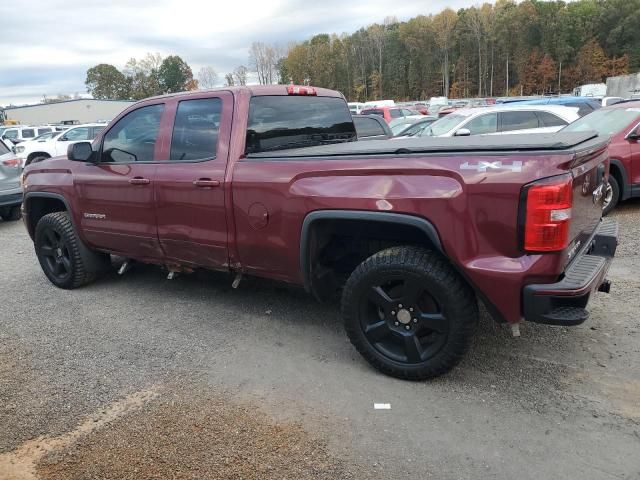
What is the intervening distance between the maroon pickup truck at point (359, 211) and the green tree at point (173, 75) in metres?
89.7

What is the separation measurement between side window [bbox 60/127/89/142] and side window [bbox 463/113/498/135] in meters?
13.2

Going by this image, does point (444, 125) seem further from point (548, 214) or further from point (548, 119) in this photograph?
point (548, 214)

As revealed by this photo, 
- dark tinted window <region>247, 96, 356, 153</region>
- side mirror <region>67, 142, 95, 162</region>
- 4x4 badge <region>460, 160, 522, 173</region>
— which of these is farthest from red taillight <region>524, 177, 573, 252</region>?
side mirror <region>67, 142, 95, 162</region>

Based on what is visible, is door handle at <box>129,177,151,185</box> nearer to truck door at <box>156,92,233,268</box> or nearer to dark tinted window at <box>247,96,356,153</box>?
truck door at <box>156,92,233,268</box>

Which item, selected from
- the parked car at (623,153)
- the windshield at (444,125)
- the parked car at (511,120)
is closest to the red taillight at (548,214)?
the parked car at (623,153)

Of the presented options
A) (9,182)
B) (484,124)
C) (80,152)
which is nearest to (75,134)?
(9,182)

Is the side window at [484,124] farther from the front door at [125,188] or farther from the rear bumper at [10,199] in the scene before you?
the rear bumper at [10,199]

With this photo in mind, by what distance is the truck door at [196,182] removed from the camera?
3877 millimetres

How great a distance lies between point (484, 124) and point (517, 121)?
621 millimetres

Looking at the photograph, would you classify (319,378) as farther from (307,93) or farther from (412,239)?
(307,93)

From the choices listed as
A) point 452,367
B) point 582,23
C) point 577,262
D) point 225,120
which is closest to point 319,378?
point 452,367

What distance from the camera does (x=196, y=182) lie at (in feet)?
12.8

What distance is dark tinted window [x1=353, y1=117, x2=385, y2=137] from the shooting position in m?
8.79

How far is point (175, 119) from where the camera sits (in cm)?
423
